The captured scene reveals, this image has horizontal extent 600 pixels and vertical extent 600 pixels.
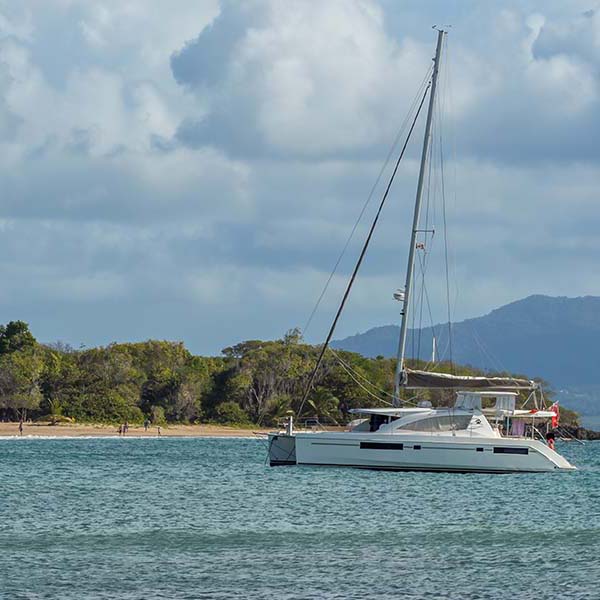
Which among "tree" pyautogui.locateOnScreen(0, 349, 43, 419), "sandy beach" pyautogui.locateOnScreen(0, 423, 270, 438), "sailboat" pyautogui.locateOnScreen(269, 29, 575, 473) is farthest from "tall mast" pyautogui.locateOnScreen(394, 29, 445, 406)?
"tree" pyautogui.locateOnScreen(0, 349, 43, 419)

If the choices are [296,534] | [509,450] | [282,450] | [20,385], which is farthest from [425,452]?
[20,385]

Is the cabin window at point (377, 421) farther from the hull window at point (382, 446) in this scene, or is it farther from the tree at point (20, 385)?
the tree at point (20, 385)

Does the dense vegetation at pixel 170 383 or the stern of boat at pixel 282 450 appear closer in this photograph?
the stern of boat at pixel 282 450

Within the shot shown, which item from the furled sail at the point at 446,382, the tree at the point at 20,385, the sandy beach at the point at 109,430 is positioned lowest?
the sandy beach at the point at 109,430

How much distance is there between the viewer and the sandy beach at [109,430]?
114938 mm

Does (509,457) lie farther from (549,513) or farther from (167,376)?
(167,376)

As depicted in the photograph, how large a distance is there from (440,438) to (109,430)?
69.7 metres

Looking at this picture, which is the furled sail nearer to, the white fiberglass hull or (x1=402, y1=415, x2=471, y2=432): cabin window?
(x1=402, y1=415, x2=471, y2=432): cabin window

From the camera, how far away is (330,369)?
136375mm

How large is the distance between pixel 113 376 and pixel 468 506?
297 ft

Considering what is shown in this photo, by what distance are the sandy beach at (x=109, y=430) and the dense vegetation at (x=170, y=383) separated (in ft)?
10.4

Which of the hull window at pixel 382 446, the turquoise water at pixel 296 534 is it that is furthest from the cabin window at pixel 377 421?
the turquoise water at pixel 296 534

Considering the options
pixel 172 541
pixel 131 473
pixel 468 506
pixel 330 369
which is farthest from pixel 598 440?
pixel 172 541

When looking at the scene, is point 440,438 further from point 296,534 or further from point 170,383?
point 170,383
